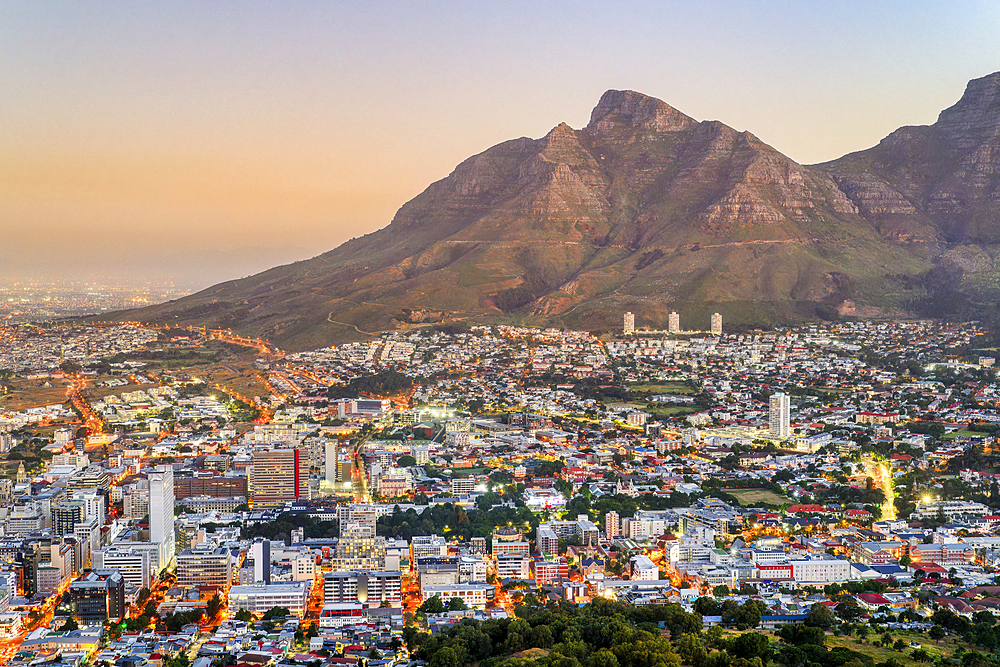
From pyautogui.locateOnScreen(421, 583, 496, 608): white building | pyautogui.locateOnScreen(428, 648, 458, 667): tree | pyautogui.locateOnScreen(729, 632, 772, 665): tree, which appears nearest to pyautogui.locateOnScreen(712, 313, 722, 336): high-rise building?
pyautogui.locateOnScreen(421, 583, 496, 608): white building

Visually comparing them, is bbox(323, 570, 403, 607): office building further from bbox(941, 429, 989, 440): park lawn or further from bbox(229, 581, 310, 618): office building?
bbox(941, 429, 989, 440): park lawn

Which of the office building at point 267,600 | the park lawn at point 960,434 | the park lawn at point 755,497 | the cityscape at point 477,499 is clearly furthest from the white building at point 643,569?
the park lawn at point 960,434

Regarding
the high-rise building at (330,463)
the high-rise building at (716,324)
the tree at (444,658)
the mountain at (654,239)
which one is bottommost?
the tree at (444,658)

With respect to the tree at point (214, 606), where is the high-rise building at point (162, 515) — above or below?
above

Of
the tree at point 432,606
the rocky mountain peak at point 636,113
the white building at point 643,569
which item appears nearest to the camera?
the tree at point 432,606

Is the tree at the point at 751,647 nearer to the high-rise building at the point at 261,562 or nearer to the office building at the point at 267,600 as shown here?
the office building at the point at 267,600

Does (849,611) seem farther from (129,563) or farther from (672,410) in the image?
(672,410)
